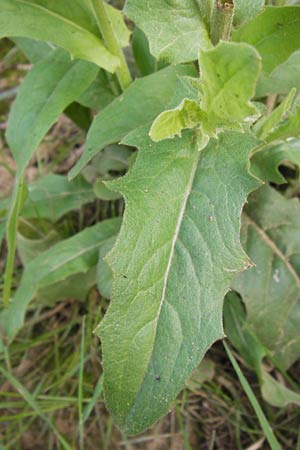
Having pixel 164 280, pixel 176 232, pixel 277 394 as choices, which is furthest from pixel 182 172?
pixel 277 394

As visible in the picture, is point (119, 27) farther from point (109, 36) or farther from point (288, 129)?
point (288, 129)

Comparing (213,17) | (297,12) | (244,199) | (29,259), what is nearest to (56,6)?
(213,17)

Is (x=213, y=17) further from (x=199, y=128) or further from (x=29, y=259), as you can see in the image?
(x=29, y=259)

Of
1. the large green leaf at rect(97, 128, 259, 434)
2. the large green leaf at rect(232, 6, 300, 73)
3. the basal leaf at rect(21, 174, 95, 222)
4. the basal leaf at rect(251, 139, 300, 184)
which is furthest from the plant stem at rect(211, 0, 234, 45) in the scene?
the basal leaf at rect(21, 174, 95, 222)

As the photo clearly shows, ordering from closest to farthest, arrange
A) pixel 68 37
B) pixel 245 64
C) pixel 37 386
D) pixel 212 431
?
pixel 245 64 → pixel 68 37 → pixel 212 431 → pixel 37 386

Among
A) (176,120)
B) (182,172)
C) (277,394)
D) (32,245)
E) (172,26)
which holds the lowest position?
(277,394)

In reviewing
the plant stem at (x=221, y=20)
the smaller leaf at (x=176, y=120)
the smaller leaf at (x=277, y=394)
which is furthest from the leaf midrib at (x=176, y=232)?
the smaller leaf at (x=277, y=394)

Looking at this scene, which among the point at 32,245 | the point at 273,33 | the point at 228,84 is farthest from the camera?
the point at 32,245
